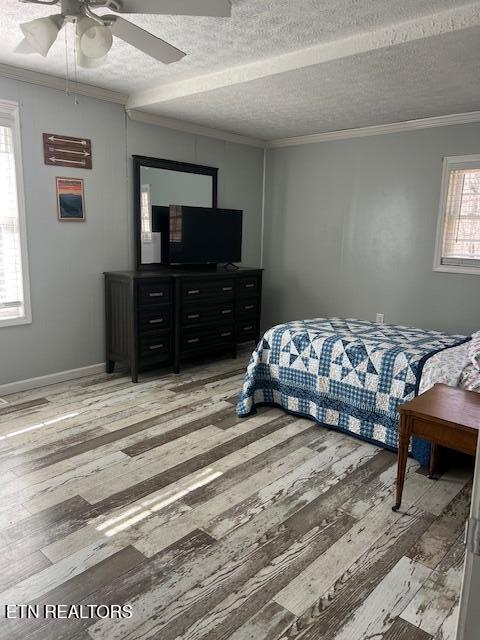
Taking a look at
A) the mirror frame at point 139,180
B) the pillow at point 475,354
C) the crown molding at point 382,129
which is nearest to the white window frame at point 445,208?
the crown molding at point 382,129

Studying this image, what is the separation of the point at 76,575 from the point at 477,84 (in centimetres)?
392

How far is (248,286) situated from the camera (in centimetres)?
522

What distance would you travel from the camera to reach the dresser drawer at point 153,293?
13.7ft

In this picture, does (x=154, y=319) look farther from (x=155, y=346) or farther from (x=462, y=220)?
(x=462, y=220)

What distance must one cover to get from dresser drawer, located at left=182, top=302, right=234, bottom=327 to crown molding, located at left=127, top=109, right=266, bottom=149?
1827 millimetres

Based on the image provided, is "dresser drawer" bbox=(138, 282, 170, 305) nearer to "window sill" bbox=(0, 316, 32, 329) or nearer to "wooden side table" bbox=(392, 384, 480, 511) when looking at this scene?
"window sill" bbox=(0, 316, 32, 329)

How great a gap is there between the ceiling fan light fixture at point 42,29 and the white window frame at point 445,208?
145 inches

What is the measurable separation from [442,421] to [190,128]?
401 cm

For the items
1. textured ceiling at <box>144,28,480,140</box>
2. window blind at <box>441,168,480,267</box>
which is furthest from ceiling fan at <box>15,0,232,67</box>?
window blind at <box>441,168,480,267</box>

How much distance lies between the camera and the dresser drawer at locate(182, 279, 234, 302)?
453cm

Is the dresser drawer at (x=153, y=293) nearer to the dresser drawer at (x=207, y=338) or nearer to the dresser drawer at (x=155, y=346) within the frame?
the dresser drawer at (x=155, y=346)

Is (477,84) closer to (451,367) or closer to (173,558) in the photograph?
(451,367)

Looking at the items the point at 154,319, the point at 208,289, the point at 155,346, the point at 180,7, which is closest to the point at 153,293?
the point at 154,319

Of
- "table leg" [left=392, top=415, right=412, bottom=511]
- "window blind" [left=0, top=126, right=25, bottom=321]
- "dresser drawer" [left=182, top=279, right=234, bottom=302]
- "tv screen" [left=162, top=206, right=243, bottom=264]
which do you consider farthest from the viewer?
"tv screen" [left=162, top=206, right=243, bottom=264]
